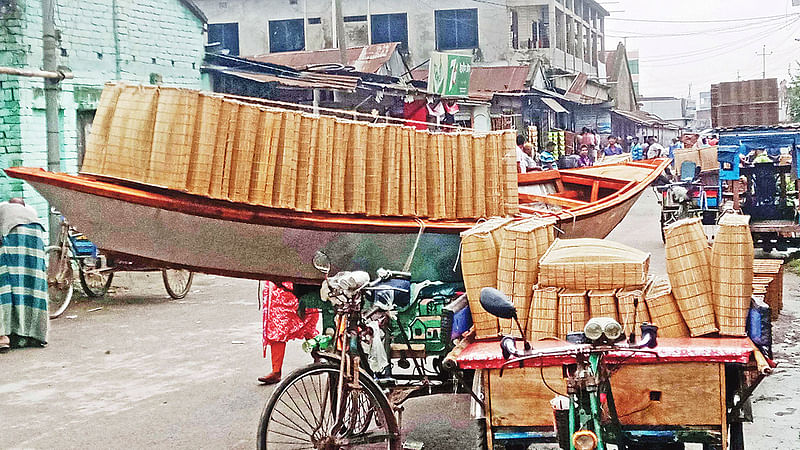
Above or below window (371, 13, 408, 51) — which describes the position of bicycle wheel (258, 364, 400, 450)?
below

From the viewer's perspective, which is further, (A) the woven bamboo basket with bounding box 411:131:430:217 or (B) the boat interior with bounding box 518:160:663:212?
(B) the boat interior with bounding box 518:160:663:212

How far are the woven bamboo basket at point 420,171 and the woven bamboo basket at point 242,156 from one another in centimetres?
127

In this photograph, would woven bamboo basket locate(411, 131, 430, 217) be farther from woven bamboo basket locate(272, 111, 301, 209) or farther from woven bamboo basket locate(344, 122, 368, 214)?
woven bamboo basket locate(272, 111, 301, 209)

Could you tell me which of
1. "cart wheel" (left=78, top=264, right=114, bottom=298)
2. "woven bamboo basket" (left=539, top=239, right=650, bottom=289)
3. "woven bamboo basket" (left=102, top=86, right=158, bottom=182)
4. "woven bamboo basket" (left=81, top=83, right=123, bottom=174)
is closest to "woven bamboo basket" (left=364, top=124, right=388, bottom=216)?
"woven bamboo basket" (left=102, top=86, right=158, bottom=182)

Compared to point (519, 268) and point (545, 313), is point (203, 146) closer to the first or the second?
point (519, 268)

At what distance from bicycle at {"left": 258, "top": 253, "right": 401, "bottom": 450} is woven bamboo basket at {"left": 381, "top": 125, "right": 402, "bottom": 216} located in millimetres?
1655

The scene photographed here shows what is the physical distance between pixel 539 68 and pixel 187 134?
A: 92.9ft

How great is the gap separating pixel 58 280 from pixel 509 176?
703 cm

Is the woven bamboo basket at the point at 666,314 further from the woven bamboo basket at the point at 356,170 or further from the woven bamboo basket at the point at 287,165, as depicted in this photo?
the woven bamboo basket at the point at 287,165

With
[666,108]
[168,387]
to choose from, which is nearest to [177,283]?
[168,387]

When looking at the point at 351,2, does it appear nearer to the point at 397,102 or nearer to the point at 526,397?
the point at 397,102

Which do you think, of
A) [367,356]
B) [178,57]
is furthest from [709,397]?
[178,57]

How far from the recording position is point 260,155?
6406 millimetres

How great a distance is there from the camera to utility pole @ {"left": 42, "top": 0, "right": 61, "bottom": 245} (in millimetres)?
12820
